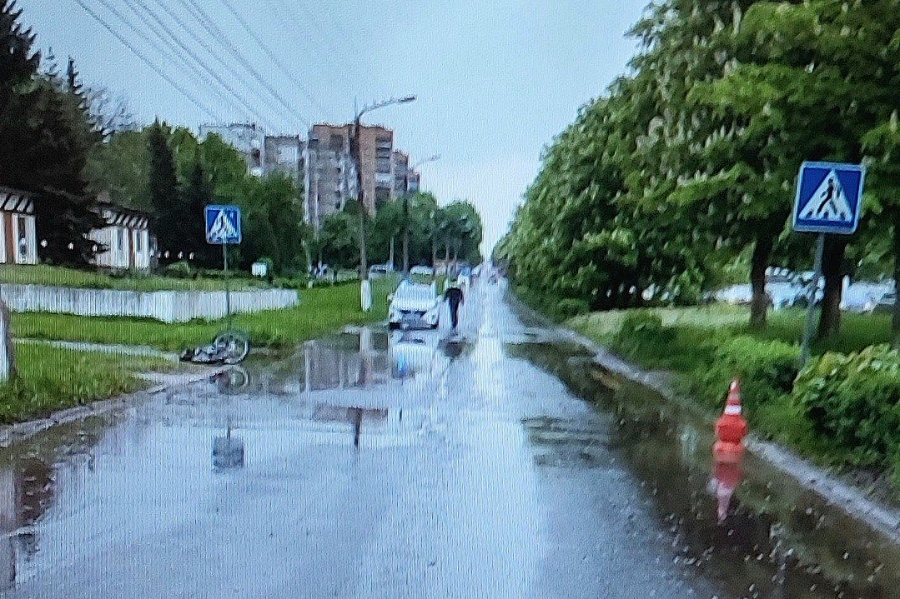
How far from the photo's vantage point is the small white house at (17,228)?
36.3m

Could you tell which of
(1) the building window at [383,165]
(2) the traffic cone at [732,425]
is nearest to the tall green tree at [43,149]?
(2) the traffic cone at [732,425]

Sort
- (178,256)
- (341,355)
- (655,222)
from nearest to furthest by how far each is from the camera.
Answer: (655,222), (341,355), (178,256)

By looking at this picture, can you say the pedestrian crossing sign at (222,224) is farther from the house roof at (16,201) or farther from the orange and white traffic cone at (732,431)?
the house roof at (16,201)

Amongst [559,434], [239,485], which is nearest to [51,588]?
[239,485]

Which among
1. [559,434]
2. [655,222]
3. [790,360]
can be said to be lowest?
[559,434]

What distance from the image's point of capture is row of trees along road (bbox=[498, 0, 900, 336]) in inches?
500

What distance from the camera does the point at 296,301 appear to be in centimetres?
3853

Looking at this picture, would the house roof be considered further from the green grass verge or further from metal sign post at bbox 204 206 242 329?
the green grass verge

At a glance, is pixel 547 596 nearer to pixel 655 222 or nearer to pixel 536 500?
pixel 536 500

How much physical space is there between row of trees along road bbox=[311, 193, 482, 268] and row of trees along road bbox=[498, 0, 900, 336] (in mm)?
65148

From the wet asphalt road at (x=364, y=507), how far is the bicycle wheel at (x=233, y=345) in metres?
4.30

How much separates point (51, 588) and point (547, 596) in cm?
305

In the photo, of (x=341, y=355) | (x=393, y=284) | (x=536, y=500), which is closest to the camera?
(x=536, y=500)

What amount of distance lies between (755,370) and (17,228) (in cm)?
3332
